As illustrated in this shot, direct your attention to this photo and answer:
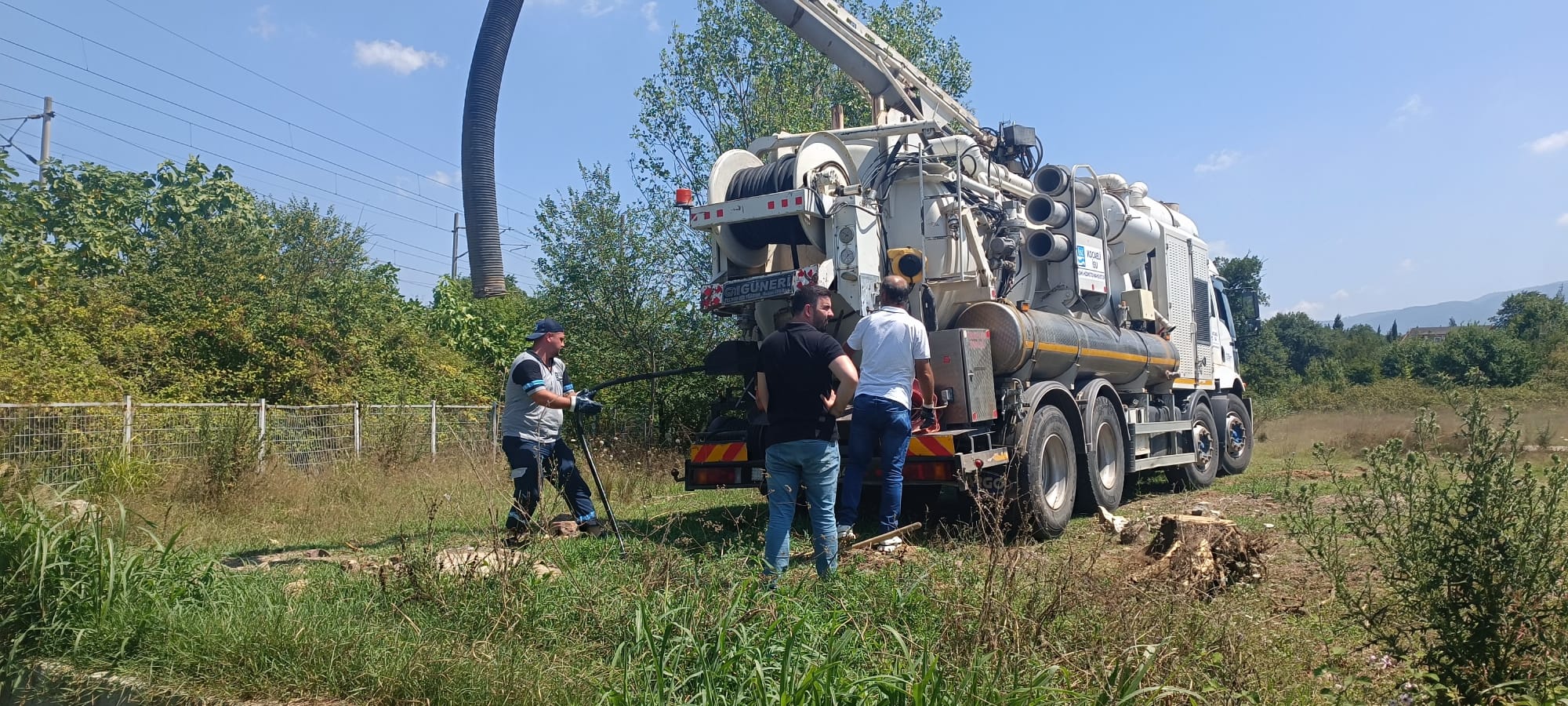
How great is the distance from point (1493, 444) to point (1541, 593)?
48cm

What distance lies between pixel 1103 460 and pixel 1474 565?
18.1 feet

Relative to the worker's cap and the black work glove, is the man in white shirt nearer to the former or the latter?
the black work glove

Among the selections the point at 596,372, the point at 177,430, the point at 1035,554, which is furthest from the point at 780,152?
the point at 596,372

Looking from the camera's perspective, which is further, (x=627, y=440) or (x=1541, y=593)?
(x=627, y=440)

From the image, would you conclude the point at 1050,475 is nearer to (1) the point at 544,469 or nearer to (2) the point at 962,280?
(2) the point at 962,280

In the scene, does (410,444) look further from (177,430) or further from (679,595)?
(679,595)

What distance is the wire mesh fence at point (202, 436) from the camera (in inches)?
352

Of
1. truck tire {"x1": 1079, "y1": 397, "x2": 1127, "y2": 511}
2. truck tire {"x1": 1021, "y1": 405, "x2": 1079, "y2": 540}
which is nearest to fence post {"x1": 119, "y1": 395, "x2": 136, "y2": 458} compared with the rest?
truck tire {"x1": 1021, "y1": 405, "x2": 1079, "y2": 540}

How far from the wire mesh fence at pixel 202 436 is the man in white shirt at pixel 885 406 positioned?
2753mm

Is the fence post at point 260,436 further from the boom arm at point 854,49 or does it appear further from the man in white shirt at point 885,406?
the boom arm at point 854,49

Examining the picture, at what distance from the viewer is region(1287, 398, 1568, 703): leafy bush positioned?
10.3 ft

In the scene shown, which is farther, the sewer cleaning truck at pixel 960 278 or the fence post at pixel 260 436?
the fence post at pixel 260 436

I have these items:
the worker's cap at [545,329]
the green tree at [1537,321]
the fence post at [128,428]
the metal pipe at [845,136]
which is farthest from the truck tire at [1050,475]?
the green tree at [1537,321]

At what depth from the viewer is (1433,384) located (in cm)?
2859
